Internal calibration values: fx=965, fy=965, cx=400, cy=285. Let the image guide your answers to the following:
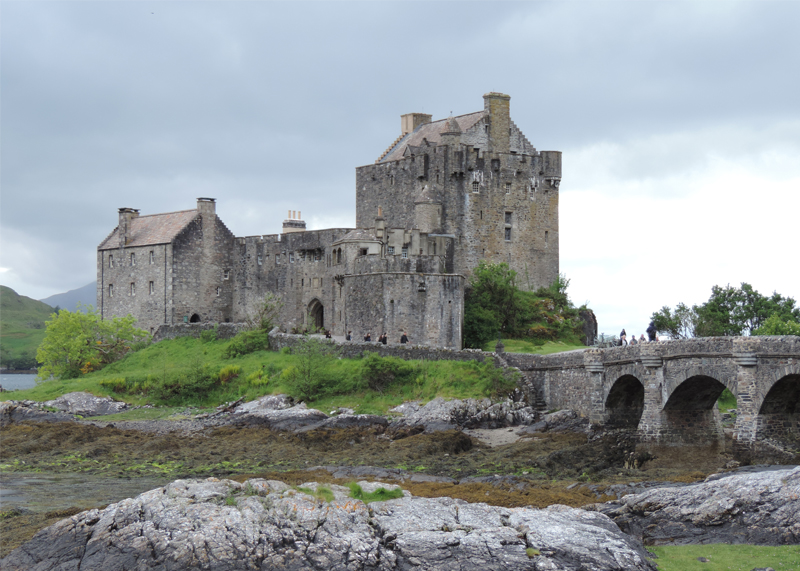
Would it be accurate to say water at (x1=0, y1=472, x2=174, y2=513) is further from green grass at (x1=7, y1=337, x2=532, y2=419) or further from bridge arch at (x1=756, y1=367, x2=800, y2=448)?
bridge arch at (x1=756, y1=367, x2=800, y2=448)

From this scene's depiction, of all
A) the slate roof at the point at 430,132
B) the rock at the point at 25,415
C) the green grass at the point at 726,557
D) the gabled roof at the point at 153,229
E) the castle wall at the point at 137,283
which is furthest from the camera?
the gabled roof at the point at 153,229

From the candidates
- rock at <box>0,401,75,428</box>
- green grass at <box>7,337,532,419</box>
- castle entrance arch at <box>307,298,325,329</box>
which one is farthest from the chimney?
rock at <box>0,401,75,428</box>

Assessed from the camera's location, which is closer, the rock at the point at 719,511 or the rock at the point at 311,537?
the rock at the point at 311,537

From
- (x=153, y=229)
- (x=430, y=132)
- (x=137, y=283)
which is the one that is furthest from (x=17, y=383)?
(x=430, y=132)

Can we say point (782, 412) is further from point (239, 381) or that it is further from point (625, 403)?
point (239, 381)

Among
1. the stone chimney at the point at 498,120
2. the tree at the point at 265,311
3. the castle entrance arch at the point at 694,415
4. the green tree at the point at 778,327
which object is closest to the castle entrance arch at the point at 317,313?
the tree at the point at 265,311

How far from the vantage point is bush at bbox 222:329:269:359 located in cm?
5475

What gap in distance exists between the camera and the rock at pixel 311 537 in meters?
18.6

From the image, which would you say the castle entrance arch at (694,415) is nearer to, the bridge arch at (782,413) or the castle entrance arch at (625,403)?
the castle entrance arch at (625,403)

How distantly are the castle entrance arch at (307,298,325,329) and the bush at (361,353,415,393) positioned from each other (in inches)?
590

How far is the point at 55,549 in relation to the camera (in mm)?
19547

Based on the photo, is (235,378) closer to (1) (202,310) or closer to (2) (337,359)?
(2) (337,359)

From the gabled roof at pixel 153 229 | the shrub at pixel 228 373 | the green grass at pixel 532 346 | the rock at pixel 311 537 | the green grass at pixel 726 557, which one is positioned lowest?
the green grass at pixel 726 557

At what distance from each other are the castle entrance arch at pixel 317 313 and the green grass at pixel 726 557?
4154 centimetres
